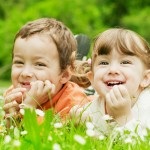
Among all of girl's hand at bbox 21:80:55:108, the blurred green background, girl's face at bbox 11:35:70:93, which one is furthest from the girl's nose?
the blurred green background

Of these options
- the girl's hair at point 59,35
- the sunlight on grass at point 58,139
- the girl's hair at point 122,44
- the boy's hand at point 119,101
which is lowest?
the sunlight on grass at point 58,139

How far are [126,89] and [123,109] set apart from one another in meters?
0.12

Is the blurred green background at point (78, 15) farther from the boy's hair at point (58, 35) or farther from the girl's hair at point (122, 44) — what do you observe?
the girl's hair at point (122, 44)

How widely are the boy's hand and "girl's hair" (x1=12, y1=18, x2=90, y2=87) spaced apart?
75 centimetres

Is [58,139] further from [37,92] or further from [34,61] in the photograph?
[34,61]

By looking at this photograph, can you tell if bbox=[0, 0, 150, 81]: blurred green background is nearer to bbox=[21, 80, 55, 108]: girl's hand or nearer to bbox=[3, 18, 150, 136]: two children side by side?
bbox=[3, 18, 150, 136]: two children side by side

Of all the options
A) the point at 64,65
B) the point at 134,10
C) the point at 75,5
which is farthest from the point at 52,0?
the point at 64,65

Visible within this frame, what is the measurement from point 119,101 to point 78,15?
2792cm

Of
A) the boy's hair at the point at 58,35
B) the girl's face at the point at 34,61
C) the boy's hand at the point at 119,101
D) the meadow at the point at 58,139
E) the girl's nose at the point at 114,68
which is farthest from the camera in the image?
the boy's hair at the point at 58,35

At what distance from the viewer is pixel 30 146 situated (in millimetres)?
2805

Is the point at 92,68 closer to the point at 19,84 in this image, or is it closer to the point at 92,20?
the point at 19,84

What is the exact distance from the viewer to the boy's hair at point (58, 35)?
4.33 m

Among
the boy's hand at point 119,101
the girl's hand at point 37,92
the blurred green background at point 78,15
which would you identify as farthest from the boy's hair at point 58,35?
the blurred green background at point 78,15

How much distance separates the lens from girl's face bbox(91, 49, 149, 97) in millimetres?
3846
